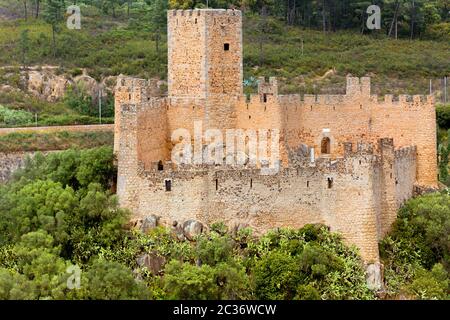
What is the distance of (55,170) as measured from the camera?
39.7 metres

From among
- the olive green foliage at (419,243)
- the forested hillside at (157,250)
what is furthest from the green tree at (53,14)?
the olive green foliage at (419,243)

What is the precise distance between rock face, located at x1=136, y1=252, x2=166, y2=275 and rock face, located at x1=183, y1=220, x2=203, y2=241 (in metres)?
1.02

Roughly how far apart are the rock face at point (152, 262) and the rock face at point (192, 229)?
1024mm

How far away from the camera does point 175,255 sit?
35.5 m

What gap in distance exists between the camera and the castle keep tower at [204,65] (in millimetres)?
39438

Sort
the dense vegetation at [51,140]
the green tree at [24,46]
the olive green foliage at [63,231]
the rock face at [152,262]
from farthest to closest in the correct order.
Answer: the green tree at [24,46], the dense vegetation at [51,140], the rock face at [152,262], the olive green foliage at [63,231]

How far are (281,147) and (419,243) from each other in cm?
558

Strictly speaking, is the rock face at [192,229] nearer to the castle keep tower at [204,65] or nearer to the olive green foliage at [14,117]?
the castle keep tower at [204,65]

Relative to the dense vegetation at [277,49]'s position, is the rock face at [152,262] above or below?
below

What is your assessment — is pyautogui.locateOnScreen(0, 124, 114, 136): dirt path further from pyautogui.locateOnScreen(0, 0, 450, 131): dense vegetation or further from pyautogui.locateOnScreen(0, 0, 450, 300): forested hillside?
pyautogui.locateOnScreen(0, 0, 450, 131): dense vegetation

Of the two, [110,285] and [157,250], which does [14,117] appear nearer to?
[157,250]

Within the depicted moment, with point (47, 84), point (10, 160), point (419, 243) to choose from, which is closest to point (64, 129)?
point (10, 160)
